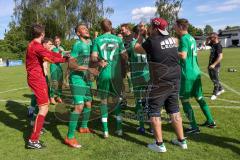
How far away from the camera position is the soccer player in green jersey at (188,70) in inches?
264

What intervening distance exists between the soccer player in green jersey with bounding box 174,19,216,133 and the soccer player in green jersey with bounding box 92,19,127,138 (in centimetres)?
115

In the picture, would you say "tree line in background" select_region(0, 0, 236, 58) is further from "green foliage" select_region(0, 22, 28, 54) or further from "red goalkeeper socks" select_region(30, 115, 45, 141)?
"red goalkeeper socks" select_region(30, 115, 45, 141)

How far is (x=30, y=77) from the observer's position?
6531 mm

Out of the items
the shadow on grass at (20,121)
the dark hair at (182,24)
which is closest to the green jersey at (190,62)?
the dark hair at (182,24)

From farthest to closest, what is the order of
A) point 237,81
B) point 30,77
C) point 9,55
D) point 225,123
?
point 9,55 < point 237,81 < point 225,123 < point 30,77

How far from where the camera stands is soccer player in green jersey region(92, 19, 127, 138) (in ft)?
22.0

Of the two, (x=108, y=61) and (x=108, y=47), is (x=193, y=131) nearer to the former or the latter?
(x=108, y=61)

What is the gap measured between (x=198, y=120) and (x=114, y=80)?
2401 mm

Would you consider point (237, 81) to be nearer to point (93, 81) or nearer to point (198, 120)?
point (198, 120)

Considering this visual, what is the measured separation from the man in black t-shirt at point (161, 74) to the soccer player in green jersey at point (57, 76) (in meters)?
4.52

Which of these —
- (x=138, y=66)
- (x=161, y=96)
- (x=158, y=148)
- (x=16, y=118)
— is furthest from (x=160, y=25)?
(x=16, y=118)

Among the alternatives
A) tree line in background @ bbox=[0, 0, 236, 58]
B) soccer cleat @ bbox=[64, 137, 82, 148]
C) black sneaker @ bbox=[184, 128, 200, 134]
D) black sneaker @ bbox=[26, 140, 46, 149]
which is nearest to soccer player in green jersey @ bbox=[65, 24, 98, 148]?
soccer cleat @ bbox=[64, 137, 82, 148]

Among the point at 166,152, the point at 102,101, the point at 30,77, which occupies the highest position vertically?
the point at 30,77

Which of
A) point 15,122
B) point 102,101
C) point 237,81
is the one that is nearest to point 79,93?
point 102,101
